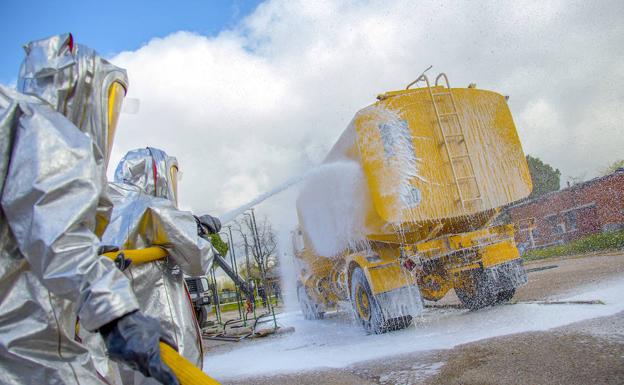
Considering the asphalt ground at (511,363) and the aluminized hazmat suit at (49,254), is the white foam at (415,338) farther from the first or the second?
the aluminized hazmat suit at (49,254)

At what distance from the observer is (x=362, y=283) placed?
696cm

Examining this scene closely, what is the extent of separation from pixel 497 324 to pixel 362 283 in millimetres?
1987

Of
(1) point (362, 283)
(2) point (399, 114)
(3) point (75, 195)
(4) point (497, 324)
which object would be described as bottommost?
(4) point (497, 324)

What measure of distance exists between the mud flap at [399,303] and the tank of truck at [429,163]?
0.74m

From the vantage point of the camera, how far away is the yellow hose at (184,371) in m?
1.20

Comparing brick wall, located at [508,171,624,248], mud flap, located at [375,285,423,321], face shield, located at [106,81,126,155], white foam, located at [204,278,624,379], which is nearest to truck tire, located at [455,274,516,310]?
white foam, located at [204,278,624,379]

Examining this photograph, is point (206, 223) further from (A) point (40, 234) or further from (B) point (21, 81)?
(A) point (40, 234)

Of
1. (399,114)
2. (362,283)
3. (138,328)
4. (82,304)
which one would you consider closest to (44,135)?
(82,304)

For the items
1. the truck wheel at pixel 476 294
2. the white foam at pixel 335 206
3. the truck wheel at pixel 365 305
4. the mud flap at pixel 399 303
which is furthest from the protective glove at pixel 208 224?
the truck wheel at pixel 476 294

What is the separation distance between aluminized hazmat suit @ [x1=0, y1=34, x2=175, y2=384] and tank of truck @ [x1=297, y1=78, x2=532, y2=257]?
497 centimetres

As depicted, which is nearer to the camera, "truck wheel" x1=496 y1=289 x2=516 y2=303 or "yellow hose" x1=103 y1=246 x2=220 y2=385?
"yellow hose" x1=103 y1=246 x2=220 y2=385

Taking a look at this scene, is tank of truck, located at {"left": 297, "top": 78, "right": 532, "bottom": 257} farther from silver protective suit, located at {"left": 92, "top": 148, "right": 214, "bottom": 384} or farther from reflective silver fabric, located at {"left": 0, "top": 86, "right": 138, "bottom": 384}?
reflective silver fabric, located at {"left": 0, "top": 86, "right": 138, "bottom": 384}

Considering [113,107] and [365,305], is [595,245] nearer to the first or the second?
[365,305]

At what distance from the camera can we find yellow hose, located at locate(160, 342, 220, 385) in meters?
1.20
